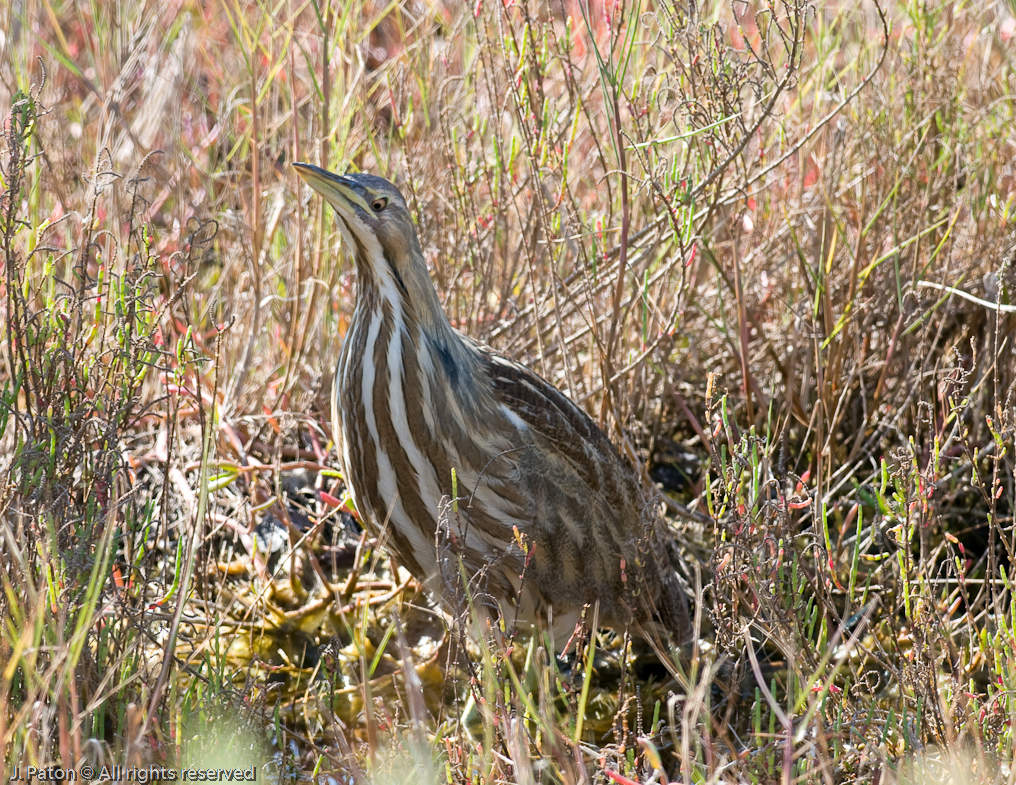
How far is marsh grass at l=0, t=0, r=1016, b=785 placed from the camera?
210 centimetres

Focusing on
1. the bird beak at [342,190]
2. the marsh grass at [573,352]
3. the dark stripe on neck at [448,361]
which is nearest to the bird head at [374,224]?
the bird beak at [342,190]

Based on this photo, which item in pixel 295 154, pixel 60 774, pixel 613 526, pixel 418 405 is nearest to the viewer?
pixel 60 774

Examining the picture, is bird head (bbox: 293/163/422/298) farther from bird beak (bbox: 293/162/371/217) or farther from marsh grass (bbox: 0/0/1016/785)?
marsh grass (bbox: 0/0/1016/785)

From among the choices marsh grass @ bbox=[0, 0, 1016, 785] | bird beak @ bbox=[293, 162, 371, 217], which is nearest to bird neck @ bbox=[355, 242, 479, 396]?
bird beak @ bbox=[293, 162, 371, 217]

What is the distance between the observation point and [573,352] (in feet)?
10.9

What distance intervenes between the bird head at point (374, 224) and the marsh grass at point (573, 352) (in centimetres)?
28

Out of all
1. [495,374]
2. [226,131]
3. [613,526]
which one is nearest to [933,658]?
[613,526]

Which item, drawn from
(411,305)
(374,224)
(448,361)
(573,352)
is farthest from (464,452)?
(573,352)

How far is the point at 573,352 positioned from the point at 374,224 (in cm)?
122

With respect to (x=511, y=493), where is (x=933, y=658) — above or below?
below

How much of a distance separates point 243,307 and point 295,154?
0.61m

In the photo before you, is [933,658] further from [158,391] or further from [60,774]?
[158,391]

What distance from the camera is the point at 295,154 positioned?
2957mm

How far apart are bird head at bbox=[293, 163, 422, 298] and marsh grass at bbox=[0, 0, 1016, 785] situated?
280mm
